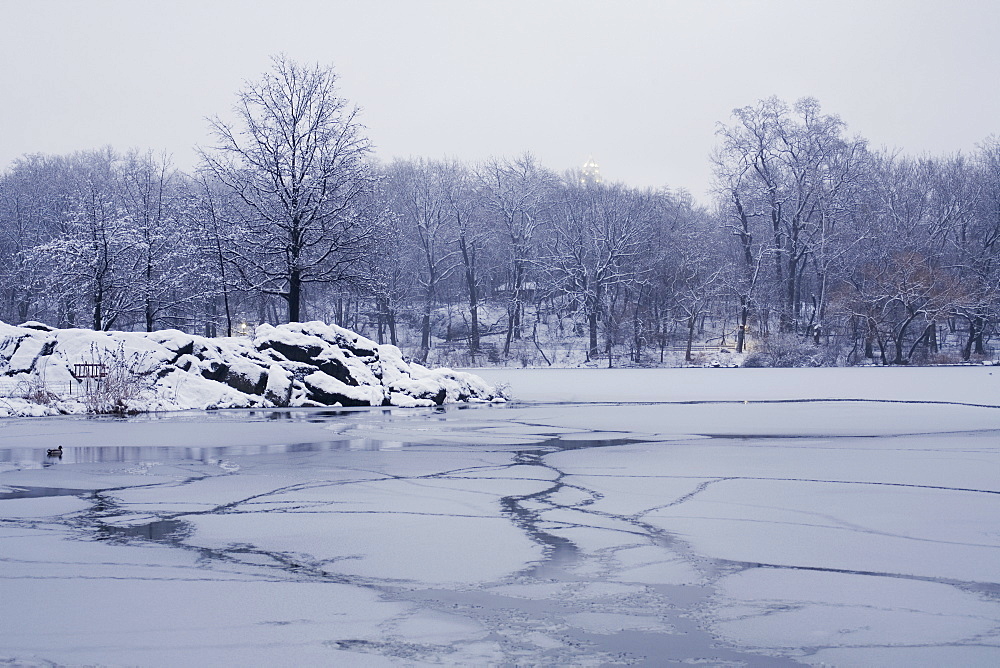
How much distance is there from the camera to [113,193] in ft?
197

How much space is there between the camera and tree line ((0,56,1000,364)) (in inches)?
1312

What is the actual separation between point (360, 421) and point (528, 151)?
54.2 m

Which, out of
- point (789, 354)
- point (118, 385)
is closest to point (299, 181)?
point (118, 385)

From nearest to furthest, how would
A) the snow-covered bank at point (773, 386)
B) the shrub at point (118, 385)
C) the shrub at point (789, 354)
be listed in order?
the shrub at point (118, 385)
the snow-covered bank at point (773, 386)
the shrub at point (789, 354)

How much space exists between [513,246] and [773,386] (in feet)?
121

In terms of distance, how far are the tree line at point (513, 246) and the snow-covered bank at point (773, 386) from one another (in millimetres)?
7460

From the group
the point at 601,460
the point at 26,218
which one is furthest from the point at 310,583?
the point at 26,218

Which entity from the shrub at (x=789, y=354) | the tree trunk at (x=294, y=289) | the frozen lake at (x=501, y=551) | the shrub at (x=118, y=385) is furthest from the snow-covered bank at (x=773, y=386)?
the frozen lake at (x=501, y=551)

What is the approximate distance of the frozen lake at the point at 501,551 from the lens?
452cm

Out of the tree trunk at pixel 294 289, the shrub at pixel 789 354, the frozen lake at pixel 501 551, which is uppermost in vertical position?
the tree trunk at pixel 294 289

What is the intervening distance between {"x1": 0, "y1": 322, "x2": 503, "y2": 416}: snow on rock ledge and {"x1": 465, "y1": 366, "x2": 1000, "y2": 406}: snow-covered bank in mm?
3682

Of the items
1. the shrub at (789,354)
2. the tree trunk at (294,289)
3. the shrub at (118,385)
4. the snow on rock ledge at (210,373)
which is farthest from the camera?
the shrub at (789,354)

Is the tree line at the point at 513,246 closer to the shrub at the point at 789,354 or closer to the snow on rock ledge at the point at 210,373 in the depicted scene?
the shrub at the point at 789,354

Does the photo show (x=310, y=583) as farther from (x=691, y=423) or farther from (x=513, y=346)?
(x=513, y=346)
